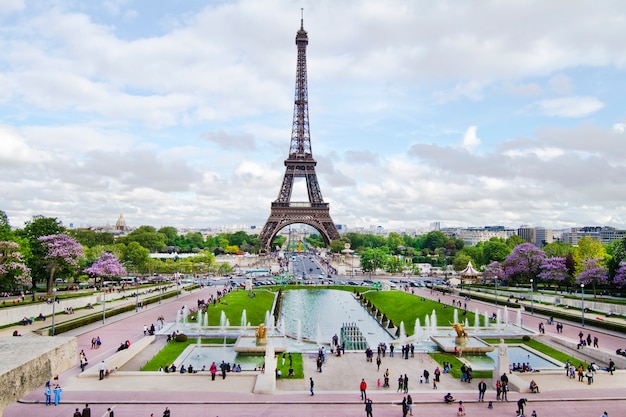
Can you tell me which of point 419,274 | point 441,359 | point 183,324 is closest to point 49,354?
point 441,359

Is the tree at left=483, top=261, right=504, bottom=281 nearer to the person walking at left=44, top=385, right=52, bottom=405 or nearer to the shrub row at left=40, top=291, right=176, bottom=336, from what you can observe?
the shrub row at left=40, top=291, right=176, bottom=336

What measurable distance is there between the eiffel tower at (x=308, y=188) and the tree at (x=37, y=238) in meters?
58.4

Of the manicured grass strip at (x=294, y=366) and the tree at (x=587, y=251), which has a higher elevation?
the tree at (x=587, y=251)

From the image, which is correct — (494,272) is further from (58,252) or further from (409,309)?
(58,252)

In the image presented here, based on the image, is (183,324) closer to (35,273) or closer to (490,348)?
(35,273)

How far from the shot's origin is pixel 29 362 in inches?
231

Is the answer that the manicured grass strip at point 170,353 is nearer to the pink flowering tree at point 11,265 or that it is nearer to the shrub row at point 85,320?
the shrub row at point 85,320

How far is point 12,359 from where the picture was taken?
5.90 m

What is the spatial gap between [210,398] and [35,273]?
37279 mm

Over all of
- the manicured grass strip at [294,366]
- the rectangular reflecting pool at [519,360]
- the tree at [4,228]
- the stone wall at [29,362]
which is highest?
the tree at [4,228]

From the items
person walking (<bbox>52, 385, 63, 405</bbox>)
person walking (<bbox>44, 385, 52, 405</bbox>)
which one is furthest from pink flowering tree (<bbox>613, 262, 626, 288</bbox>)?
person walking (<bbox>44, 385, 52, 405</bbox>)

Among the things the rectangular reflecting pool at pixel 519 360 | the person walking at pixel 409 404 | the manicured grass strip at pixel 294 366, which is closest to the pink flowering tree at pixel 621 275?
the rectangular reflecting pool at pixel 519 360

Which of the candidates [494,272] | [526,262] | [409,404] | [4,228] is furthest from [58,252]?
[494,272]

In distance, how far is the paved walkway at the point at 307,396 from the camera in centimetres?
2064
